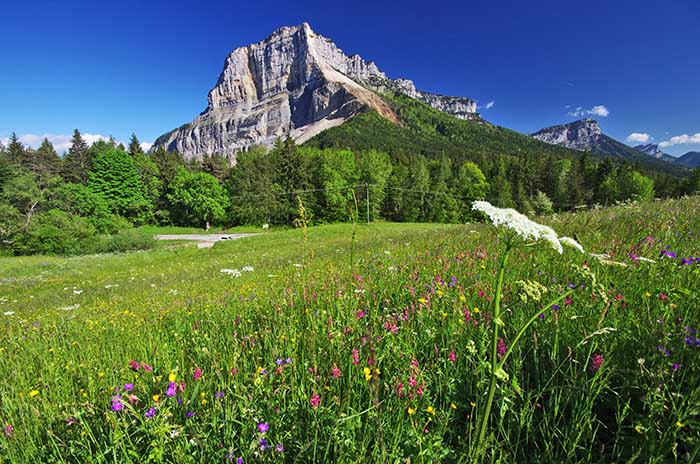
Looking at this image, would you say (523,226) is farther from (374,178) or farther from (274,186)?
(374,178)

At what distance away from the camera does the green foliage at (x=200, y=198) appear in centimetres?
5884

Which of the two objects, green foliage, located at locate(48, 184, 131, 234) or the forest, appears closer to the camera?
green foliage, located at locate(48, 184, 131, 234)

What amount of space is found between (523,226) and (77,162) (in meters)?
86.3

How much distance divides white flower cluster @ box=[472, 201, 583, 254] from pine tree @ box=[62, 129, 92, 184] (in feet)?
257

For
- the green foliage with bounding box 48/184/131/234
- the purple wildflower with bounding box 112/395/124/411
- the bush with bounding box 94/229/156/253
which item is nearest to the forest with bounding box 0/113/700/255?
the green foliage with bounding box 48/184/131/234

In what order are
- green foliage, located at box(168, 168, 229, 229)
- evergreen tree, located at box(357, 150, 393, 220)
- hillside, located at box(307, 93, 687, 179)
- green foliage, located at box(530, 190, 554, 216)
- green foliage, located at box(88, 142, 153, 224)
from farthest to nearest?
1. hillside, located at box(307, 93, 687, 179)
2. evergreen tree, located at box(357, 150, 393, 220)
3. green foliage, located at box(168, 168, 229, 229)
4. green foliage, located at box(88, 142, 153, 224)
5. green foliage, located at box(530, 190, 554, 216)

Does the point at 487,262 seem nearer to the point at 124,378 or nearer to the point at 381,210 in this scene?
the point at 124,378

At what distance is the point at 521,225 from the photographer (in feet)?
4.84

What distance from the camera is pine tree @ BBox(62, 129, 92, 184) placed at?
59.5 meters

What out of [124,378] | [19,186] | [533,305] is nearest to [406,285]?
[533,305]

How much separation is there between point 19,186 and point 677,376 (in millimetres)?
56884

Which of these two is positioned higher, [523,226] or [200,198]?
[200,198]

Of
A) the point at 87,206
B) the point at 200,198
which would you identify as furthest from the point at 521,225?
the point at 200,198

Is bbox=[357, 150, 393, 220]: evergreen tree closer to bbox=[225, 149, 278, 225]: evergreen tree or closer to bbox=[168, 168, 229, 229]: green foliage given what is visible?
bbox=[225, 149, 278, 225]: evergreen tree
